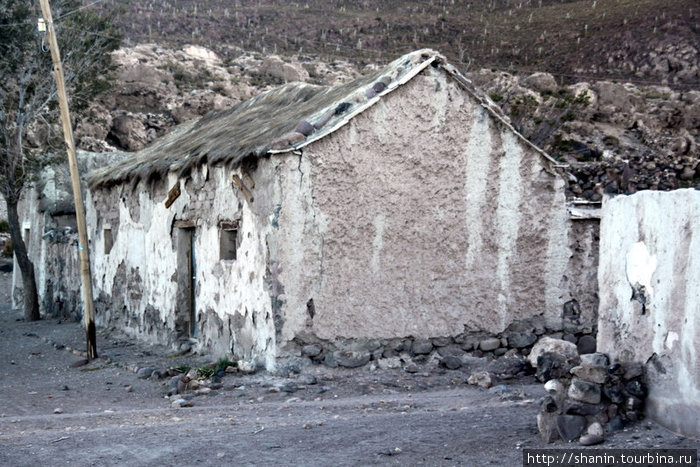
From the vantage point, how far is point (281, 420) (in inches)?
279

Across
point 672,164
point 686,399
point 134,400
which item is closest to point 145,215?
point 134,400

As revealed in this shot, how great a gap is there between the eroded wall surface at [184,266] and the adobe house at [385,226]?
4 cm

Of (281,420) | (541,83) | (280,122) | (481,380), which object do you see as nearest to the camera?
(281,420)

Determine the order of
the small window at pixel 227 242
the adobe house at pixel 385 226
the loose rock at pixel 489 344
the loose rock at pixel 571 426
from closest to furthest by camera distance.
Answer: the loose rock at pixel 571 426 → the adobe house at pixel 385 226 → the loose rock at pixel 489 344 → the small window at pixel 227 242

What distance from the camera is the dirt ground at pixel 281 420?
5.77m

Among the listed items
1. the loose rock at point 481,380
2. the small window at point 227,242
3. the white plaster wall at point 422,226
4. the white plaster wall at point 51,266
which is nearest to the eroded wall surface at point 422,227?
the white plaster wall at point 422,226

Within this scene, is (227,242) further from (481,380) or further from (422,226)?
(481,380)

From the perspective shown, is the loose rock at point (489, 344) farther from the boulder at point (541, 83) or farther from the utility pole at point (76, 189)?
the boulder at point (541, 83)

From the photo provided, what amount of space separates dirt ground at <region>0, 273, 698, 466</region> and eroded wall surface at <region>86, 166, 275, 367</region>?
67 centimetres

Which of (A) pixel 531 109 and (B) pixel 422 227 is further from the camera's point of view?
(A) pixel 531 109

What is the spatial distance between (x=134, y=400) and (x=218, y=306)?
75.3 inches

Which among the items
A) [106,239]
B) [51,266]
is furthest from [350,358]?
[51,266]

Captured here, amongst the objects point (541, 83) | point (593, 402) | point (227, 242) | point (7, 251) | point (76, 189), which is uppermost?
point (541, 83)

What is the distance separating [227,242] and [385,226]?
7.22 feet
